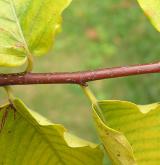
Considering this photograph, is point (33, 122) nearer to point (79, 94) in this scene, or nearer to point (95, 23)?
point (79, 94)

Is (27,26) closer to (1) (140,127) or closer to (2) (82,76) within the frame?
(2) (82,76)

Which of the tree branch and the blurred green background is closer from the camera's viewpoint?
the tree branch

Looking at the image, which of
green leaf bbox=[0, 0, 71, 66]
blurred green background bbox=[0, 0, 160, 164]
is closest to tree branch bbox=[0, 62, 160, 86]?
green leaf bbox=[0, 0, 71, 66]

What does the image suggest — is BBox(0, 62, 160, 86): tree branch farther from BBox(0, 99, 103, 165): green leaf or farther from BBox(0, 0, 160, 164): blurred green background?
BBox(0, 0, 160, 164): blurred green background

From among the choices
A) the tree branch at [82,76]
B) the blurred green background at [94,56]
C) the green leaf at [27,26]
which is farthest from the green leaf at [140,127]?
the blurred green background at [94,56]

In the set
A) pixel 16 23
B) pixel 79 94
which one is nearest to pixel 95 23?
pixel 79 94

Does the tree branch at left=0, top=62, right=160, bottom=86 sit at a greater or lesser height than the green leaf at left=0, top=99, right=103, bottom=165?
greater
